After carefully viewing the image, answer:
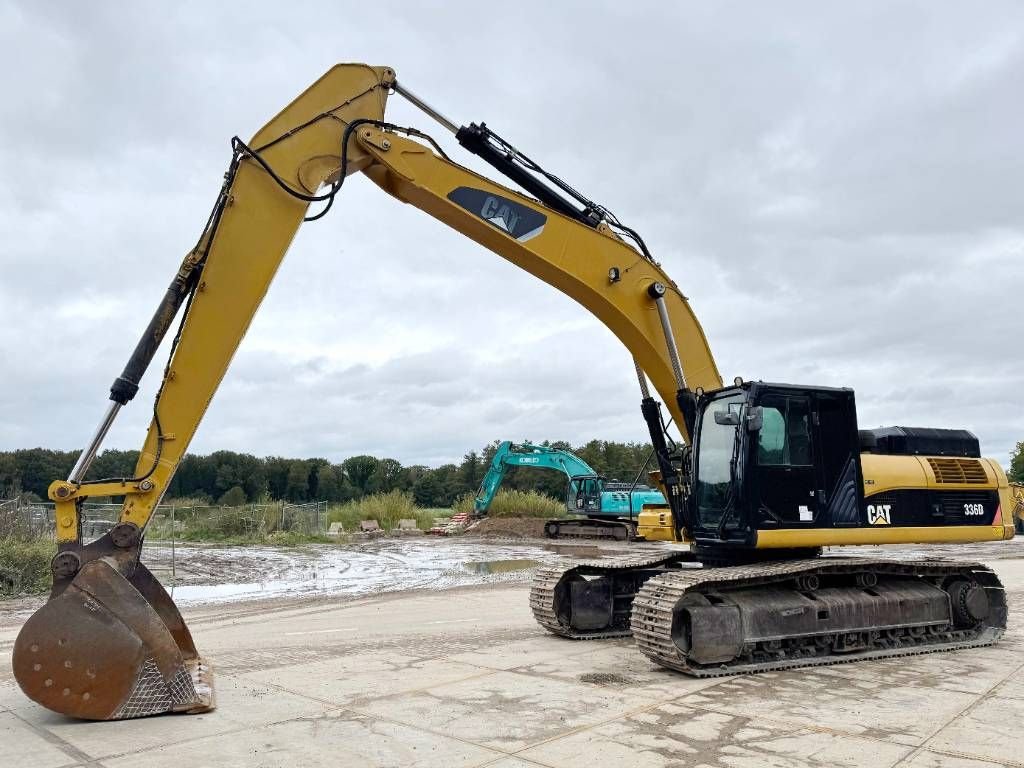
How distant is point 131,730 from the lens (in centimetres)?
550

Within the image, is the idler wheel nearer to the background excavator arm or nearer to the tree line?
the background excavator arm

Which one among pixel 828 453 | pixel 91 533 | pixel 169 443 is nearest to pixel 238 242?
pixel 169 443

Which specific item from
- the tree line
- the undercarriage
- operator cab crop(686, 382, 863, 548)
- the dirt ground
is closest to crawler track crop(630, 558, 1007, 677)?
the undercarriage

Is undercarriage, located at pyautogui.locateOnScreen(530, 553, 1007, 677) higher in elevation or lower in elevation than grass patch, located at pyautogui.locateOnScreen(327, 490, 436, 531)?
lower

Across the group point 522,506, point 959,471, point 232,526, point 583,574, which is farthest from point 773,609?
point 522,506

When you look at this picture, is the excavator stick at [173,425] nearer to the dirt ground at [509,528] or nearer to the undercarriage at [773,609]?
the undercarriage at [773,609]

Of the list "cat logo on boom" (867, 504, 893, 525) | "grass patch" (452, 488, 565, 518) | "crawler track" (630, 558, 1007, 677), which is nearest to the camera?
"crawler track" (630, 558, 1007, 677)

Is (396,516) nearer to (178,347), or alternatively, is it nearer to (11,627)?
(11,627)

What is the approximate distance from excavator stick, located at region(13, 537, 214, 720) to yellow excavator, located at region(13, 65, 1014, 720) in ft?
0.04

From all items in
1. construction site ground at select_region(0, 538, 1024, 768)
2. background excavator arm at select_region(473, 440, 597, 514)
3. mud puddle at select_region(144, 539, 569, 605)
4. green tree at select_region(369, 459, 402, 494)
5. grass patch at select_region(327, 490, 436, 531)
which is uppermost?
green tree at select_region(369, 459, 402, 494)

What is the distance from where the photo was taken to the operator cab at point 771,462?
7676 millimetres

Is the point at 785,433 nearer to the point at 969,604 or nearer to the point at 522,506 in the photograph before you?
the point at 969,604

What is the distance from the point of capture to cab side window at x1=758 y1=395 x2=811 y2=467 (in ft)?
25.7

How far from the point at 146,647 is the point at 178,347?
2263 mm
